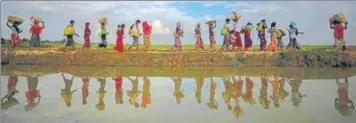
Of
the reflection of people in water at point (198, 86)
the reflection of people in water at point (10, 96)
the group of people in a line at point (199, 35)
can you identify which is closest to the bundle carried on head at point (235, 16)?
the group of people in a line at point (199, 35)

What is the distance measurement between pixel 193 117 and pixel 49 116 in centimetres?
200

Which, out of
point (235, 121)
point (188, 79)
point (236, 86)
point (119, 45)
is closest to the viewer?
point (235, 121)

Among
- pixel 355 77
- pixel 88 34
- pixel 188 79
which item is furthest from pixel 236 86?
pixel 88 34

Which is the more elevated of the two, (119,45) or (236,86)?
(119,45)

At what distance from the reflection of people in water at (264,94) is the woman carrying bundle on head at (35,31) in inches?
235

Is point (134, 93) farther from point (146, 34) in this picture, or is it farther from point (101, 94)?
point (146, 34)

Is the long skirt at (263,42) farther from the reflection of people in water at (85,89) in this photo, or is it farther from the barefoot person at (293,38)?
the reflection of people in water at (85,89)

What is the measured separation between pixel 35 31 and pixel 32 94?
4.70 metres


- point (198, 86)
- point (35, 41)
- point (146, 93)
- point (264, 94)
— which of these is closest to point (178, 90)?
point (198, 86)

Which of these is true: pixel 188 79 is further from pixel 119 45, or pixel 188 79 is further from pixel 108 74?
pixel 119 45

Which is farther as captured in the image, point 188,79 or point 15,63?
point 15,63

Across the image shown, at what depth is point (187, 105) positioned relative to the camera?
23.4 ft

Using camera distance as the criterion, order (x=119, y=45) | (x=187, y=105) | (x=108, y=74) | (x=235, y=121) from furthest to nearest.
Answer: (x=119, y=45) < (x=108, y=74) < (x=187, y=105) < (x=235, y=121)

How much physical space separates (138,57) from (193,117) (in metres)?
4.87
